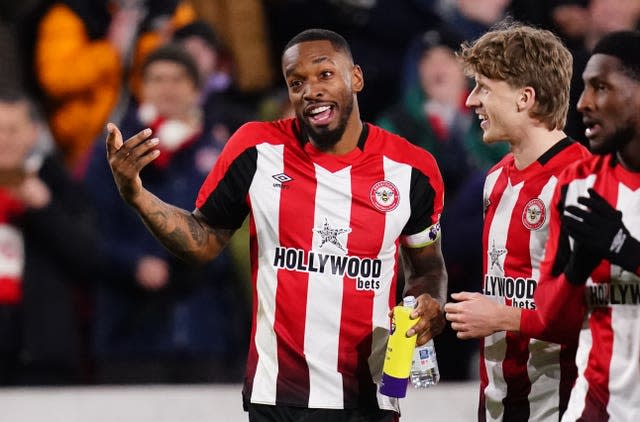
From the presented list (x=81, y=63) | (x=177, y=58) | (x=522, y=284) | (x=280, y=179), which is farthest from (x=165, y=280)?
(x=522, y=284)

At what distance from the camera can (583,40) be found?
6809mm

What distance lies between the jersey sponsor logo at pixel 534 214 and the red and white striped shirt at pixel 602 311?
1.46 feet

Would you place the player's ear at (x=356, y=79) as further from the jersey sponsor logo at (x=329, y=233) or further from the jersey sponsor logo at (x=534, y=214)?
the jersey sponsor logo at (x=534, y=214)

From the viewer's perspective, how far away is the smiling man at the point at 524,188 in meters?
3.92

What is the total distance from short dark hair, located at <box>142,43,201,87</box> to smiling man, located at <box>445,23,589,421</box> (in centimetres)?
269

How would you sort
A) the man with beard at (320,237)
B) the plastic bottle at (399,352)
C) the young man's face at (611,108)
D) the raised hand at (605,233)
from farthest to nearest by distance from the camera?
the man with beard at (320,237), the plastic bottle at (399,352), the young man's face at (611,108), the raised hand at (605,233)

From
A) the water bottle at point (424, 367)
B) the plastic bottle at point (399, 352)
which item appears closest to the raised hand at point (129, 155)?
the plastic bottle at point (399, 352)

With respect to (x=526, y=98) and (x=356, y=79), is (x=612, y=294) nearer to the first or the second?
(x=526, y=98)

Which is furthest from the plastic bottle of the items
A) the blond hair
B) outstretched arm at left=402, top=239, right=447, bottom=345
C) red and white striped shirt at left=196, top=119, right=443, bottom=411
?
the blond hair

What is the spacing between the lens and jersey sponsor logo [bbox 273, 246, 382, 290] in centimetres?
392

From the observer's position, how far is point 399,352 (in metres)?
3.74

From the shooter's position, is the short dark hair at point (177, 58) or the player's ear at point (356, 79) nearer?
the player's ear at point (356, 79)

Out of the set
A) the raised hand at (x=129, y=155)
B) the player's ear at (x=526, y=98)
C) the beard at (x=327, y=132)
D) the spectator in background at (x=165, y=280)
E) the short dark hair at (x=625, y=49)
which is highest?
the short dark hair at (x=625, y=49)

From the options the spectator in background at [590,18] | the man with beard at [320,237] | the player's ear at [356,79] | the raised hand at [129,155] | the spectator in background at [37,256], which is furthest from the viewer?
the spectator in background at [590,18]
